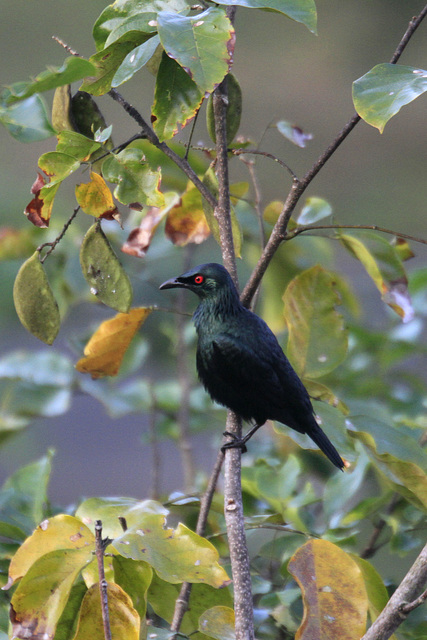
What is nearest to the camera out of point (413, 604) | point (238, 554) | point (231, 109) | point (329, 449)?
point (413, 604)

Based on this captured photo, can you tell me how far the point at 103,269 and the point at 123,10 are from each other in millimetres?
306

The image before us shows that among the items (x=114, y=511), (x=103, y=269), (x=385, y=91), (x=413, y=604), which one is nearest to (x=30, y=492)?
(x=114, y=511)

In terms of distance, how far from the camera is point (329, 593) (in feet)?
2.40

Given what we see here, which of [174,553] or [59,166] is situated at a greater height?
[59,166]

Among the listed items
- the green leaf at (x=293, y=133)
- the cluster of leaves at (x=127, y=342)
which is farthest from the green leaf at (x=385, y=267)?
the green leaf at (x=293, y=133)

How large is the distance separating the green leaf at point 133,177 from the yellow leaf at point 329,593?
1.42 ft

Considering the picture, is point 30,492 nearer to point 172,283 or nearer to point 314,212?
point 172,283

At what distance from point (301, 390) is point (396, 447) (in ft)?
0.87

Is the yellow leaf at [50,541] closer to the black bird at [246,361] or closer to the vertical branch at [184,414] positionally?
the black bird at [246,361]

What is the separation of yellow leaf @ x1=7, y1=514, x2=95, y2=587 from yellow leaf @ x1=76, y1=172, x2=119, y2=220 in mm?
363

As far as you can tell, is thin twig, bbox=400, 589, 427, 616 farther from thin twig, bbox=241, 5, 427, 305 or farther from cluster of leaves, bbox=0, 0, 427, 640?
thin twig, bbox=241, 5, 427, 305

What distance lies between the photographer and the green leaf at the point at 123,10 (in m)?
0.77

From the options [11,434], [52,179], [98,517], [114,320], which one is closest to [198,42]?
[52,179]

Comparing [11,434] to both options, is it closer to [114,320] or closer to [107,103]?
[114,320]
